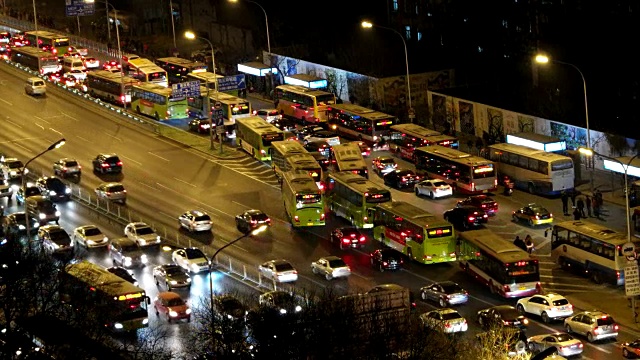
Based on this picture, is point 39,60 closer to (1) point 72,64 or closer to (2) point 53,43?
(1) point 72,64

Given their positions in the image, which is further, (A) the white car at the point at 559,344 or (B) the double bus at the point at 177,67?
(B) the double bus at the point at 177,67

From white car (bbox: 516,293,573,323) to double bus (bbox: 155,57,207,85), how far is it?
57065 mm

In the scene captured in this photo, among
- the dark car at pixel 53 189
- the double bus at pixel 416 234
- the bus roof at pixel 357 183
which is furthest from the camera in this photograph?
the dark car at pixel 53 189

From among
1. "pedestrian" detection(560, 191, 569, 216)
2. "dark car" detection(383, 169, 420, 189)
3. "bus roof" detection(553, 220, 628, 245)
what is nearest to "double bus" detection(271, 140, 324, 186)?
"dark car" detection(383, 169, 420, 189)

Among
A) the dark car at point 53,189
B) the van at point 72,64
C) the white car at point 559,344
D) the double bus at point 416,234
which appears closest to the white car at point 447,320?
the white car at point 559,344

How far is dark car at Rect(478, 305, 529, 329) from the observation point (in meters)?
61.0

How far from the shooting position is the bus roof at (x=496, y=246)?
221 feet

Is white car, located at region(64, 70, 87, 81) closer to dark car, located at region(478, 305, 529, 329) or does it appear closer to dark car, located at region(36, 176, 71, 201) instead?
→ dark car, located at region(36, 176, 71, 201)

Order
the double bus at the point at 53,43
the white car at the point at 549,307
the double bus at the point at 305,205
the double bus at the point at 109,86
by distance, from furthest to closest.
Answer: the double bus at the point at 53,43 → the double bus at the point at 109,86 → the double bus at the point at 305,205 → the white car at the point at 549,307

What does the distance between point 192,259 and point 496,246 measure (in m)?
15.5

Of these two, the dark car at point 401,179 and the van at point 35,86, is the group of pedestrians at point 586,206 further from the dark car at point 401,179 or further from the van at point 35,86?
the van at point 35,86

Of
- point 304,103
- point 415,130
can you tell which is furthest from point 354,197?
point 304,103

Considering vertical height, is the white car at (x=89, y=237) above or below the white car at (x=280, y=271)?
above

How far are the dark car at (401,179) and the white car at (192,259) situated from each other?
1797 centimetres
